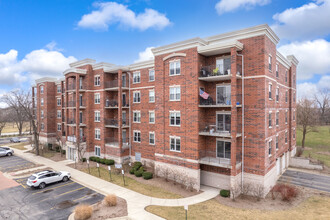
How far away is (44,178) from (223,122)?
19.5 meters

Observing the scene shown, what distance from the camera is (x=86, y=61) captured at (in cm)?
3141

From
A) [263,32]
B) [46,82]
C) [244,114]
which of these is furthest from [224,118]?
[46,82]

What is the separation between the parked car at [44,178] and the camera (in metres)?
20.2

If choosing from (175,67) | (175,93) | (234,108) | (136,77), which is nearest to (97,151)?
(136,77)

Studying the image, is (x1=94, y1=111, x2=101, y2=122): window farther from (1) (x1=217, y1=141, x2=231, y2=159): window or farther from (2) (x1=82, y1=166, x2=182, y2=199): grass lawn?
(1) (x1=217, y1=141, x2=231, y2=159): window

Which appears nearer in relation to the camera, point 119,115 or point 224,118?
point 224,118

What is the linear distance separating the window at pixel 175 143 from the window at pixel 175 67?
701 cm

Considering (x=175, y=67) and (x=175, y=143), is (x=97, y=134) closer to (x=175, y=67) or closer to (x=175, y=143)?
(x=175, y=143)

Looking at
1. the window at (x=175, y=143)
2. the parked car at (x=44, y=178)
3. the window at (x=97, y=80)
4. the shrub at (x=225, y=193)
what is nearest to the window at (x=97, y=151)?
the parked car at (x=44, y=178)

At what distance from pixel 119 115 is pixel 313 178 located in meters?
25.2

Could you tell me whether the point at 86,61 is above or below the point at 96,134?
above

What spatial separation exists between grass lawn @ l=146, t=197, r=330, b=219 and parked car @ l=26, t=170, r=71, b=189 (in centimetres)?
1203

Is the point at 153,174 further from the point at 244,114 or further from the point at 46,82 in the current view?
the point at 46,82

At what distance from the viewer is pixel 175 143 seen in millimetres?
21422
